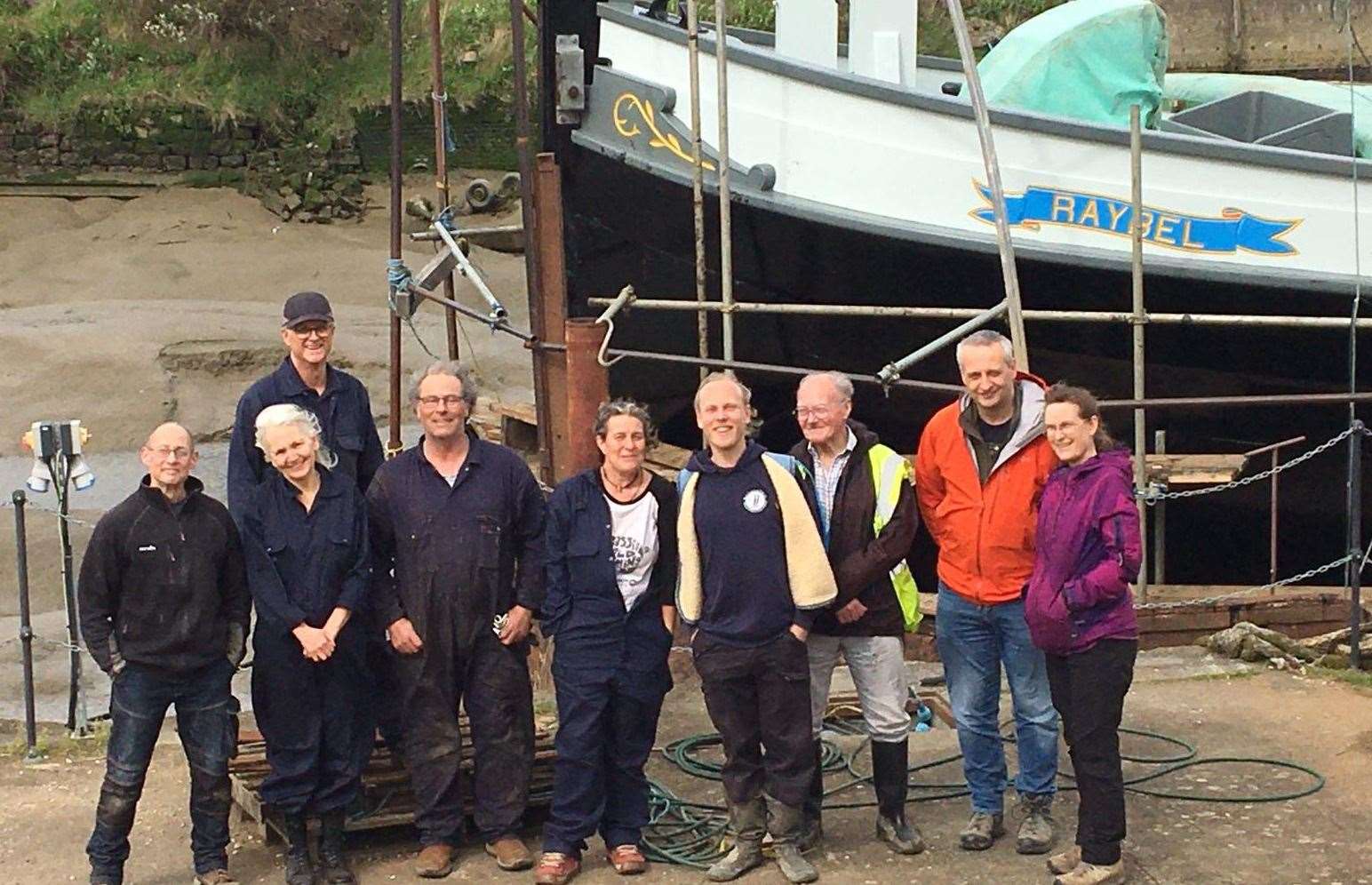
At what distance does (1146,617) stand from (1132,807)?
233 centimetres

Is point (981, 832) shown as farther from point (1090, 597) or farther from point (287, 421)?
point (287, 421)

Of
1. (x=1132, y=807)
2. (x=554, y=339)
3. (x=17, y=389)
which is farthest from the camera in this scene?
(x=17, y=389)

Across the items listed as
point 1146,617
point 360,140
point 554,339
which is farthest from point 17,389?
point 1146,617

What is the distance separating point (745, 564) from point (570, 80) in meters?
4.76

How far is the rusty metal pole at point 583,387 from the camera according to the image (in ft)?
20.0

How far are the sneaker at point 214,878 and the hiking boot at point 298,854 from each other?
0.50 feet

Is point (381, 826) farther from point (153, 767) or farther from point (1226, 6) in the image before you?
point (1226, 6)

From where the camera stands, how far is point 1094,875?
4652mm

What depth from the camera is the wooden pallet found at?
203 inches

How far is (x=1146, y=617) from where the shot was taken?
7.59 meters

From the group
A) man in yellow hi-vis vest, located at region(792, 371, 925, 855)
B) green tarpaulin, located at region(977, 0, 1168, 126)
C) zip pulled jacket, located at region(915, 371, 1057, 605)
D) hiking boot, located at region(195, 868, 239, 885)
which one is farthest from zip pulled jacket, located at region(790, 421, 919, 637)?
green tarpaulin, located at region(977, 0, 1168, 126)

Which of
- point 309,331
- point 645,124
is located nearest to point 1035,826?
point 309,331

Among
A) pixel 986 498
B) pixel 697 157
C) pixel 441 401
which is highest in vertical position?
pixel 697 157

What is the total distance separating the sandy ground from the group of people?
0.11 m
